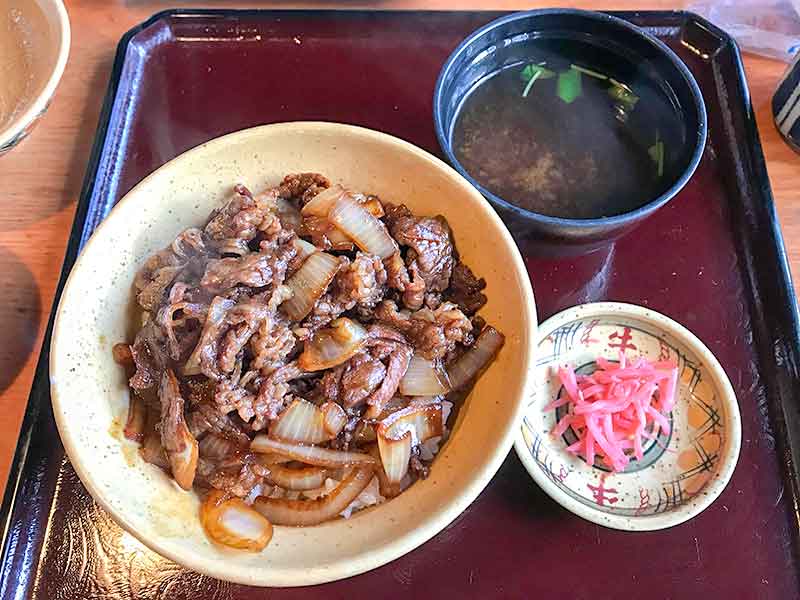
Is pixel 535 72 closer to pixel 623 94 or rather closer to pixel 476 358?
pixel 623 94

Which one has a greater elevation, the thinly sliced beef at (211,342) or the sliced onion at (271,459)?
the thinly sliced beef at (211,342)

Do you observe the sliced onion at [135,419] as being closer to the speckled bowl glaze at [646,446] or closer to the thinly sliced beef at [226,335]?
the thinly sliced beef at [226,335]

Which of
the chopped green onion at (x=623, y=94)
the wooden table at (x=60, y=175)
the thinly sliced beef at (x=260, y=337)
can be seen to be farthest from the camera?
the chopped green onion at (x=623, y=94)

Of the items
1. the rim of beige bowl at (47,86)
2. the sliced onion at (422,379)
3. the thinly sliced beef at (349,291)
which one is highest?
the rim of beige bowl at (47,86)

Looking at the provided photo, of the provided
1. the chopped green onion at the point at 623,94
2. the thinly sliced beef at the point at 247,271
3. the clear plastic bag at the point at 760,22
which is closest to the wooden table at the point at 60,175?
the clear plastic bag at the point at 760,22

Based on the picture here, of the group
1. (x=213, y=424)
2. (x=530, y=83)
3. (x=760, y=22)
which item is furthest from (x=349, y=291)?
(x=760, y=22)

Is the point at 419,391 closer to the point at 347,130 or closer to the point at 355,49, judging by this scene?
the point at 347,130

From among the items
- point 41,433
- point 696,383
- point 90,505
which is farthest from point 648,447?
point 41,433
